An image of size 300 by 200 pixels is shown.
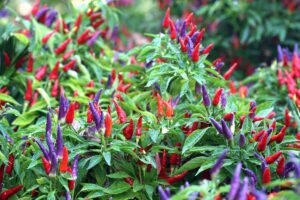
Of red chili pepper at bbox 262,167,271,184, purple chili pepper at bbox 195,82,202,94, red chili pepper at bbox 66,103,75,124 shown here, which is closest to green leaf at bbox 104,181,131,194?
red chili pepper at bbox 66,103,75,124

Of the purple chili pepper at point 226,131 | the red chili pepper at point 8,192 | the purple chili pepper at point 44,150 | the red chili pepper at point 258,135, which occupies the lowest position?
the red chili pepper at point 8,192

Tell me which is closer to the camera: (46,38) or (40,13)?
(46,38)

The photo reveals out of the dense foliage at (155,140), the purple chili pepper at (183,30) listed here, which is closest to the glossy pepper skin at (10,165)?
the dense foliage at (155,140)

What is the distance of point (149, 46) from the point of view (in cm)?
309

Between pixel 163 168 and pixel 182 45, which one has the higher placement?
pixel 182 45

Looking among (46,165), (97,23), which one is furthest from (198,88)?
(97,23)

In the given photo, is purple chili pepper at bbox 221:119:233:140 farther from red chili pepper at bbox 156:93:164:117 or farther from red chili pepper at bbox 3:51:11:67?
red chili pepper at bbox 3:51:11:67

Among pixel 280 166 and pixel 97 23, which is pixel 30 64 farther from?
pixel 280 166

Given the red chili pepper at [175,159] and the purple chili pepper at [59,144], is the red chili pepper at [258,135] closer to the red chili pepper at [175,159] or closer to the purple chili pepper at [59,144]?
the red chili pepper at [175,159]

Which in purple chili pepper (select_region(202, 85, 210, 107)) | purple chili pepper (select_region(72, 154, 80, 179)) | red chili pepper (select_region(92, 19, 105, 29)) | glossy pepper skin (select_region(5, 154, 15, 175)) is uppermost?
red chili pepper (select_region(92, 19, 105, 29))

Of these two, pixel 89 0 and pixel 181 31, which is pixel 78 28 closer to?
pixel 89 0

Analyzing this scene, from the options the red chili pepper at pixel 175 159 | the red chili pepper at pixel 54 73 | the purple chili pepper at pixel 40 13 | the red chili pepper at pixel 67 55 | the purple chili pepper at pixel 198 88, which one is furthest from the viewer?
the purple chili pepper at pixel 40 13

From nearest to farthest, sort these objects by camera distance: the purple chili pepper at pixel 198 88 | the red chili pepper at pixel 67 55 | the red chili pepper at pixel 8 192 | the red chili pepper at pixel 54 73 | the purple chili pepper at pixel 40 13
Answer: the red chili pepper at pixel 8 192 → the purple chili pepper at pixel 198 88 → the red chili pepper at pixel 54 73 → the red chili pepper at pixel 67 55 → the purple chili pepper at pixel 40 13

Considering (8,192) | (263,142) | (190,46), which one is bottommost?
(8,192)
